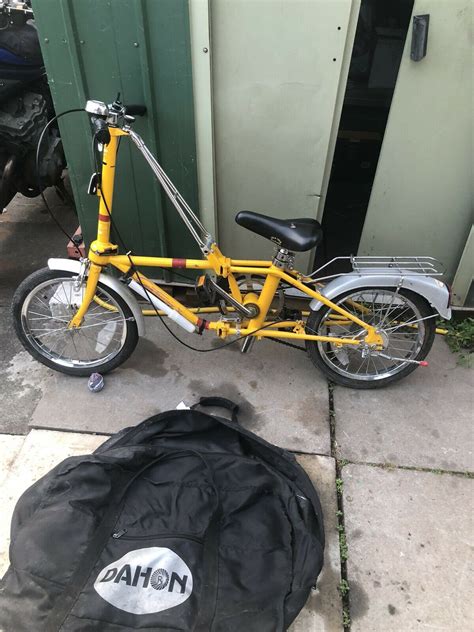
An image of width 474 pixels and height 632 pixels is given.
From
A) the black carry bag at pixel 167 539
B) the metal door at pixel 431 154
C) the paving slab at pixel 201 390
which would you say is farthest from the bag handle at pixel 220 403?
the metal door at pixel 431 154

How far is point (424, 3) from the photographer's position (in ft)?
7.14

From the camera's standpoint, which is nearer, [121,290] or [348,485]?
[348,485]

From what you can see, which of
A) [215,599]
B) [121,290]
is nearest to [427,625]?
[215,599]

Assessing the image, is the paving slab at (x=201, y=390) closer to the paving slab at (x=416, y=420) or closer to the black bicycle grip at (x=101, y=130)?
the paving slab at (x=416, y=420)

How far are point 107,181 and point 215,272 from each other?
691mm

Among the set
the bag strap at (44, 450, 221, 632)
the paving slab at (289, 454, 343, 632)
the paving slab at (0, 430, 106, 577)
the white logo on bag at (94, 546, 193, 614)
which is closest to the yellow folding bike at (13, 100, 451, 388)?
the paving slab at (0, 430, 106, 577)

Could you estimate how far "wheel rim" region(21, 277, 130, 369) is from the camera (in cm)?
254

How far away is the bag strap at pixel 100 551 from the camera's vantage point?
5.25 ft

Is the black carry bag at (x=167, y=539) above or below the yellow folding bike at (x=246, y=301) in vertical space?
below

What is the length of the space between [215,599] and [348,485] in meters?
0.88

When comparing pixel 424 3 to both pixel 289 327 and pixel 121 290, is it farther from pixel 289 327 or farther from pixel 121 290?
pixel 121 290

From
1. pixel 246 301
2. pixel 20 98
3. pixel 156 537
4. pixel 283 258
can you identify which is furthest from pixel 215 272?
pixel 20 98

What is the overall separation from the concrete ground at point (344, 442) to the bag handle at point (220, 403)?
3.3 inches

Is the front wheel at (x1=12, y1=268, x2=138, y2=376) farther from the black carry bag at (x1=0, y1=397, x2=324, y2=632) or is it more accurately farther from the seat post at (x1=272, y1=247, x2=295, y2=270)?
the seat post at (x1=272, y1=247, x2=295, y2=270)
